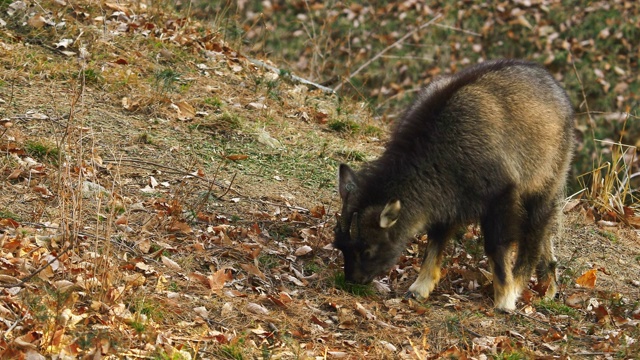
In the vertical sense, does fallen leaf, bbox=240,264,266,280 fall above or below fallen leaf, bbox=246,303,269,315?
below

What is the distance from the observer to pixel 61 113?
941cm

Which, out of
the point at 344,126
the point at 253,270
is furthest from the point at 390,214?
the point at 344,126

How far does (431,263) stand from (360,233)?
2.94 ft

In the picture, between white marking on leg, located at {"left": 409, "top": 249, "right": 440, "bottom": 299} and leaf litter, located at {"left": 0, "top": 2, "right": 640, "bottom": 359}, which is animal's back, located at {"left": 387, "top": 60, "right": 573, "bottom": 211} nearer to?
white marking on leg, located at {"left": 409, "top": 249, "right": 440, "bottom": 299}

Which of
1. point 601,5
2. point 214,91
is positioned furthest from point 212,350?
point 601,5

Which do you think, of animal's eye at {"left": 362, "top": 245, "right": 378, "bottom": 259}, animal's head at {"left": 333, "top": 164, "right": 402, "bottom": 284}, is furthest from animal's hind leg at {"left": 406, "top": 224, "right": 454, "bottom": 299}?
animal's eye at {"left": 362, "top": 245, "right": 378, "bottom": 259}

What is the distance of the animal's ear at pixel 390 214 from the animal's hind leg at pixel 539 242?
1.48m

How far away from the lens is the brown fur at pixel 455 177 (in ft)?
24.9

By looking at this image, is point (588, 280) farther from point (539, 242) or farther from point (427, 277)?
point (427, 277)

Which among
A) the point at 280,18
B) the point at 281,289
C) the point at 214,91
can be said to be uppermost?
the point at 281,289

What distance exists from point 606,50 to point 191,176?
11623mm

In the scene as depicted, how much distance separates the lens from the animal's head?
7.54m

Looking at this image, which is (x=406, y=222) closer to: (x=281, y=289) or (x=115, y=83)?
(x=281, y=289)

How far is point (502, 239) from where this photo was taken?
7848 millimetres
